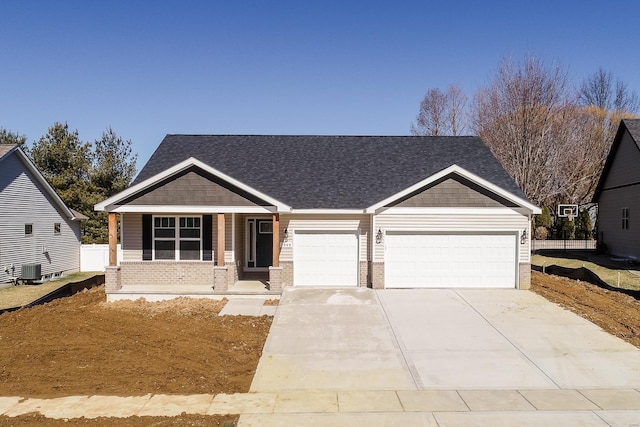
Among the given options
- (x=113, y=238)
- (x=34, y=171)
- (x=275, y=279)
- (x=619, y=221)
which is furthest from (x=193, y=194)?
(x=619, y=221)

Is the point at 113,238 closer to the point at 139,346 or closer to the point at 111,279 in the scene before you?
the point at 111,279

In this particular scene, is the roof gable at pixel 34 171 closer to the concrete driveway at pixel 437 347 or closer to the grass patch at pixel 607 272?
the concrete driveway at pixel 437 347

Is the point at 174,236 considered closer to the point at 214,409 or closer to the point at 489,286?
the point at 214,409

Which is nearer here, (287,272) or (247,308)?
(247,308)

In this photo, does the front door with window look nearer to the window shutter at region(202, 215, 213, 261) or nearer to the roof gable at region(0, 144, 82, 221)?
the window shutter at region(202, 215, 213, 261)

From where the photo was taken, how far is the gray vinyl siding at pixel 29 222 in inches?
799

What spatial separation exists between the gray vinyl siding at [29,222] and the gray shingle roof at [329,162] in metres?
7.76

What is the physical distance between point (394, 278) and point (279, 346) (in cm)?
681

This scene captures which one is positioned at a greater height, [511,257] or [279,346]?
[511,257]

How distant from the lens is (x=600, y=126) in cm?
4072

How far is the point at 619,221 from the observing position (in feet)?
79.7

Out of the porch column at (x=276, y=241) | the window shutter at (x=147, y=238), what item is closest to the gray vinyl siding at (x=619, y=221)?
the porch column at (x=276, y=241)

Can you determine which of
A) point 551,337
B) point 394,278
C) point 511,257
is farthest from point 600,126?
point 551,337

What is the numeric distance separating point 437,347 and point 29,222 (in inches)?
826
